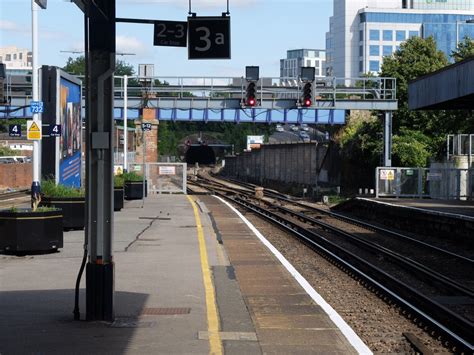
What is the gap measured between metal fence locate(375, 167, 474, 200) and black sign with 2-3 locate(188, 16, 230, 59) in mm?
32146

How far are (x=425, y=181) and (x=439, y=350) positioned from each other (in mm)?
37788

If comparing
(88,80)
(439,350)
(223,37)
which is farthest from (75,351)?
(223,37)

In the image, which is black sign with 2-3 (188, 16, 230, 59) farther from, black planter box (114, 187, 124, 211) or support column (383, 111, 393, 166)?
support column (383, 111, 393, 166)

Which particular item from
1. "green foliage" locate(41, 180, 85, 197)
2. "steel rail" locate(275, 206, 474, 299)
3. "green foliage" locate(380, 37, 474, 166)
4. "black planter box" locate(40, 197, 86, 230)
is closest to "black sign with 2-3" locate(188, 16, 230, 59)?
"steel rail" locate(275, 206, 474, 299)

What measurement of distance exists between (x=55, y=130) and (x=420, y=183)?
2538 centimetres

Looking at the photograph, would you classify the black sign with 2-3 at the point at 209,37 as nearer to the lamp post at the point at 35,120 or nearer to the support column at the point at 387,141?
the lamp post at the point at 35,120

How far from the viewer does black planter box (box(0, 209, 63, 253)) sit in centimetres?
1711

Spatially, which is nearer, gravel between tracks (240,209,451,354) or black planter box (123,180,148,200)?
gravel between tracks (240,209,451,354)

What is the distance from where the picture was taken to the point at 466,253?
22.8 metres

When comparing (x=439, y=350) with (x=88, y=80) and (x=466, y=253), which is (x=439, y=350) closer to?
(x=88, y=80)

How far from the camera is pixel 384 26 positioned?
14362 centimetres

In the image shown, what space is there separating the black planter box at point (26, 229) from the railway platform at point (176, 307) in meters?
0.28

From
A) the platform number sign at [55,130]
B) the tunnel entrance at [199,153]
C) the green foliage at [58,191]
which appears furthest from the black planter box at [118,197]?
the tunnel entrance at [199,153]

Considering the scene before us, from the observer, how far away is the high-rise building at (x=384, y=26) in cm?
14088
